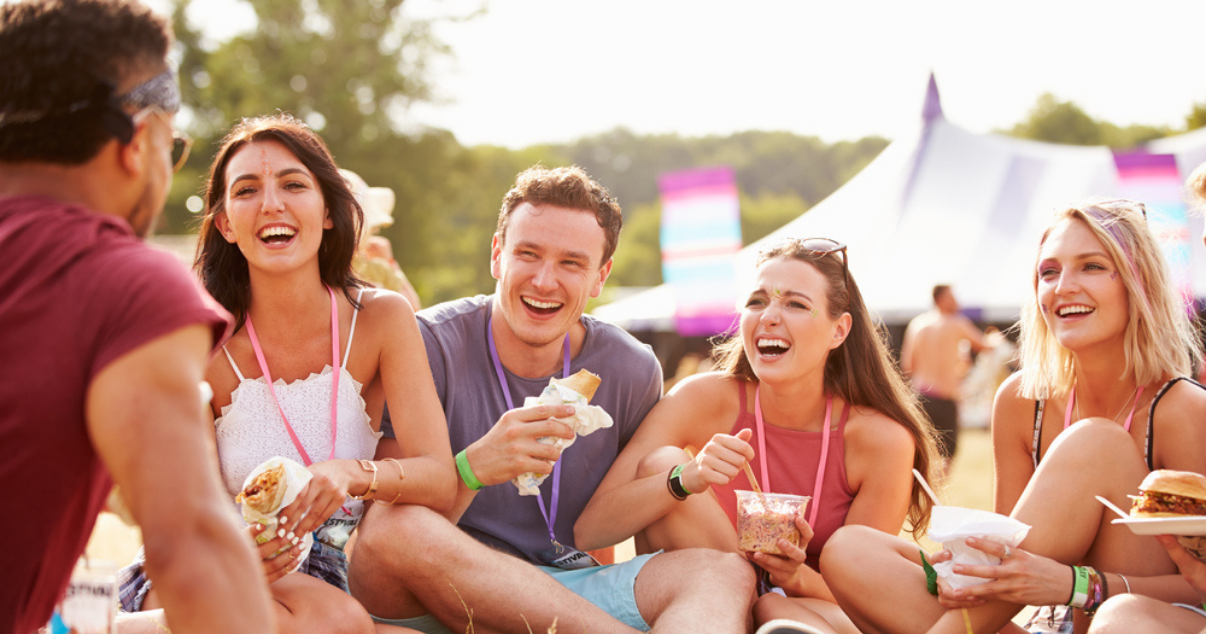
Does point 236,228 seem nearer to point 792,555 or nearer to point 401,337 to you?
point 401,337

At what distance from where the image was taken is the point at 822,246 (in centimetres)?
383

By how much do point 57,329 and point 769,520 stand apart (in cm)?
232

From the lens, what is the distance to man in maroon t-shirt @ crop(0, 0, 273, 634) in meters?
1.39

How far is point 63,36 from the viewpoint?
61.7 inches

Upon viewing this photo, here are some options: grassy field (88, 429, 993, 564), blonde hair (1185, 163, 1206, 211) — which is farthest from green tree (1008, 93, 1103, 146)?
blonde hair (1185, 163, 1206, 211)

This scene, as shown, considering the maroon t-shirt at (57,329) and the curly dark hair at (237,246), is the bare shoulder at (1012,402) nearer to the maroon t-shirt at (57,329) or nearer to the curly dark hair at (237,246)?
the curly dark hair at (237,246)

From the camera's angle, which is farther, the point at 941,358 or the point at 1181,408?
the point at 941,358

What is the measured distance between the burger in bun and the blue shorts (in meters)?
1.68

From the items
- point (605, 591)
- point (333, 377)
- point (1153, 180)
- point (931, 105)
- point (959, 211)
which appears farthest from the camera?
point (931, 105)

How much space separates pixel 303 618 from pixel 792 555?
1642 millimetres

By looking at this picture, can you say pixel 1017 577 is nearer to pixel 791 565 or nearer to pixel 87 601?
pixel 791 565

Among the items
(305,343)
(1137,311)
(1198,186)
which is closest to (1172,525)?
(1137,311)

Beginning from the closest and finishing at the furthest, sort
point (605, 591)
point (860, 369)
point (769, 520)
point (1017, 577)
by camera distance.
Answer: point (1017, 577) → point (769, 520) → point (605, 591) → point (860, 369)

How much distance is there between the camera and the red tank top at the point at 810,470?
139 inches
